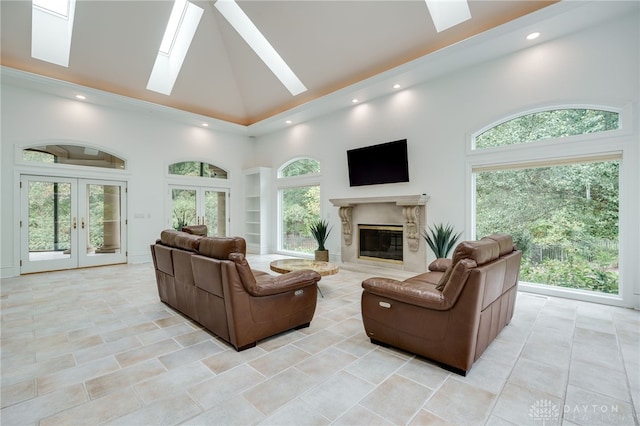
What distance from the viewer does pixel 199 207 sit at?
8430 millimetres

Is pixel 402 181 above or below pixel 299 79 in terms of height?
below

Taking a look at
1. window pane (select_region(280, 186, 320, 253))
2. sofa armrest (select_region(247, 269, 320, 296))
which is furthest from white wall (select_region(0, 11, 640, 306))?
sofa armrest (select_region(247, 269, 320, 296))

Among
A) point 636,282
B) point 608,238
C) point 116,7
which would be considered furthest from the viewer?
point 116,7

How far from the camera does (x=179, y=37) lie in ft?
21.7

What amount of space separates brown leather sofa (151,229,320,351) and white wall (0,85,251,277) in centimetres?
477

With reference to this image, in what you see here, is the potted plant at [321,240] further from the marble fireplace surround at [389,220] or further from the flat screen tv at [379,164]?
the flat screen tv at [379,164]

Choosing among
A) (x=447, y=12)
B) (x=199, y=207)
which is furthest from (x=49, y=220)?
(x=447, y=12)

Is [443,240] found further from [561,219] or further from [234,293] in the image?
[234,293]

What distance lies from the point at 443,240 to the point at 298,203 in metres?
4.35

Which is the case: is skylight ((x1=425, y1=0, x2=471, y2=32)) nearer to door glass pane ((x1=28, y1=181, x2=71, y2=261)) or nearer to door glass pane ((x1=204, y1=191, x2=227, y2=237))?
door glass pane ((x1=204, y1=191, x2=227, y2=237))

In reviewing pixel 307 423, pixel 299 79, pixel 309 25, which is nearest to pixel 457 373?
pixel 307 423

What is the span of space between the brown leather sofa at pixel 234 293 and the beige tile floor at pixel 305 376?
0.16m

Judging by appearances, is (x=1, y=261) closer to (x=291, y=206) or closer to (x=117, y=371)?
(x=117, y=371)

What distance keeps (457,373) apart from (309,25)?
18.8 ft
